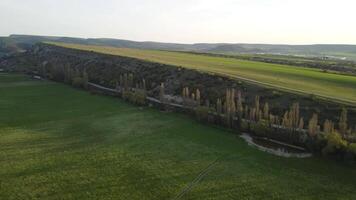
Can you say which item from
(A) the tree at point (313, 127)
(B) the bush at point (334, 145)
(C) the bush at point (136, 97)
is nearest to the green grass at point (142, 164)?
(B) the bush at point (334, 145)

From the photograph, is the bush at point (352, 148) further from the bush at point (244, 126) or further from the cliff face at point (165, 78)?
the bush at point (244, 126)

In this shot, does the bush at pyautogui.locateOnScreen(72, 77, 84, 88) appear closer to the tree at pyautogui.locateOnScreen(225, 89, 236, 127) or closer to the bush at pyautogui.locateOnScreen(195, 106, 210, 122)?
the bush at pyautogui.locateOnScreen(195, 106, 210, 122)

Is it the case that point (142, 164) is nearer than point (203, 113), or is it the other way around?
point (142, 164)

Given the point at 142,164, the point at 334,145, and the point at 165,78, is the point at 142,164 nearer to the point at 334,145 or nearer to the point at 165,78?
the point at 334,145

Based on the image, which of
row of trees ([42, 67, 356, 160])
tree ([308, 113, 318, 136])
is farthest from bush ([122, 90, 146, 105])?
tree ([308, 113, 318, 136])

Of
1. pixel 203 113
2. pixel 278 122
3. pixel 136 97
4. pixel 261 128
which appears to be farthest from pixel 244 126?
pixel 136 97

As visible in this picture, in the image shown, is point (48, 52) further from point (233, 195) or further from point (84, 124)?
point (233, 195)
